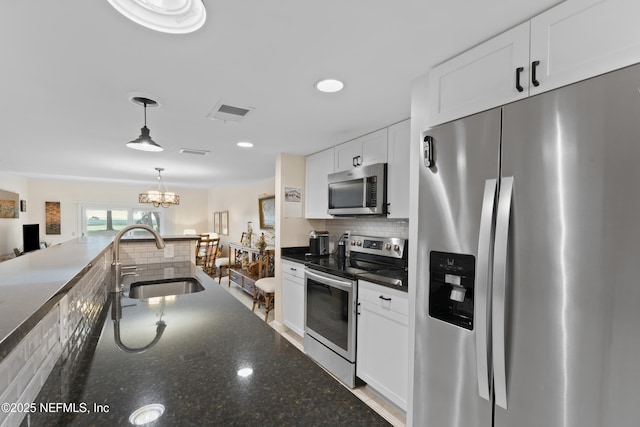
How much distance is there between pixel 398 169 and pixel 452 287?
122 cm

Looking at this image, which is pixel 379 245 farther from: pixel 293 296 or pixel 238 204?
pixel 238 204

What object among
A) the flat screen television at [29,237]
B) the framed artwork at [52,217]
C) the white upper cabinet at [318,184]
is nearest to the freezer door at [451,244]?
the white upper cabinet at [318,184]

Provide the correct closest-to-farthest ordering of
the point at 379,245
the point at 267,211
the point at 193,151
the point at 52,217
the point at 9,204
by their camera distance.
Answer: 1. the point at 379,245
2. the point at 193,151
3. the point at 9,204
4. the point at 267,211
5. the point at 52,217

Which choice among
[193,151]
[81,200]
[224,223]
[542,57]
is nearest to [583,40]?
[542,57]

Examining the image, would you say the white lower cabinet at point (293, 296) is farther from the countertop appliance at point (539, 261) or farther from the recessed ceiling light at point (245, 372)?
the recessed ceiling light at point (245, 372)

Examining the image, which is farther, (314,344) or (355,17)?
(314,344)

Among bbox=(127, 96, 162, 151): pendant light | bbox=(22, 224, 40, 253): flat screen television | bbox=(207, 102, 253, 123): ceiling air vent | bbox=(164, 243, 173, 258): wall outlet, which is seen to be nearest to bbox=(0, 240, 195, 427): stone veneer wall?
bbox=(127, 96, 162, 151): pendant light

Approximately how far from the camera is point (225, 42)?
133 centimetres

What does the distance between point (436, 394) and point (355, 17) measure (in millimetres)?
1720

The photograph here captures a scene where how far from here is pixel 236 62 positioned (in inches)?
59.5

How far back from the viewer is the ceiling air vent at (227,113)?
213 centimetres

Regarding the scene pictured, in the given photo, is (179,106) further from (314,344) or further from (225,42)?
(314,344)

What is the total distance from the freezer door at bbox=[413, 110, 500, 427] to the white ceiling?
1.37 feet

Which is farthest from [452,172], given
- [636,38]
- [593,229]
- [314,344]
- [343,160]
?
[314,344]
